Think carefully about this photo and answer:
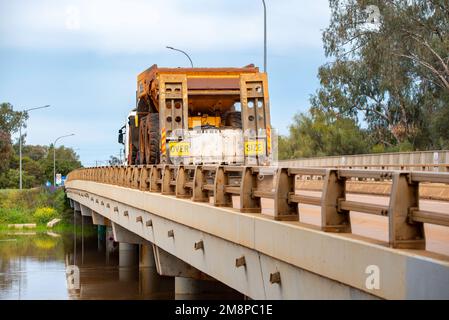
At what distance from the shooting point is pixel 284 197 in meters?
11.6

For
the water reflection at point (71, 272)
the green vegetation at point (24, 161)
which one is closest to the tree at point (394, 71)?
the water reflection at point (71, 272)

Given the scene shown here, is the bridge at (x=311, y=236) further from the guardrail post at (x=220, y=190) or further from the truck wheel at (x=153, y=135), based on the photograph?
the truck wheel at (x=153, y=135)

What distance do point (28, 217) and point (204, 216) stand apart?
71.0m

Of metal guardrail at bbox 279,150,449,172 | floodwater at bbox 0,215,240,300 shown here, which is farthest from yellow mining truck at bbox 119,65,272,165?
metal guardrail at bbox 279,150,449,172

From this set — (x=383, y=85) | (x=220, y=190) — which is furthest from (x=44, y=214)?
(x=220, y=190)

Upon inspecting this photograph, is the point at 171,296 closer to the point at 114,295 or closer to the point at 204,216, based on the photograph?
the point at 114,295

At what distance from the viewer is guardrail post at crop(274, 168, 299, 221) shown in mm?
11547

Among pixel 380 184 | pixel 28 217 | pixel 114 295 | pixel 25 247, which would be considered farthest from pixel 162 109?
pixel 28 217

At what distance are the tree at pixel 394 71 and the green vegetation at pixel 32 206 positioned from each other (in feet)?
91.6

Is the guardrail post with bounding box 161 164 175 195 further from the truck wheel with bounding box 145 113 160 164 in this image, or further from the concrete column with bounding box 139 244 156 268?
the concrete column with bounding box 139 244 156 268

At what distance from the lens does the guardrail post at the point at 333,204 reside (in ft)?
32.4

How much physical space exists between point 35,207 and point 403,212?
83687 millimetres
